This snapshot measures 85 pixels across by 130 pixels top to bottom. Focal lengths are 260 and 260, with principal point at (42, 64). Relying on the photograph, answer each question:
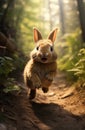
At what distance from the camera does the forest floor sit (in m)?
6.23

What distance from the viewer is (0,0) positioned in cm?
1235

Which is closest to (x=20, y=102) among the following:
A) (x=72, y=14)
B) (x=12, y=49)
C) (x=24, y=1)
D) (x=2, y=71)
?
(x=2, y=71)

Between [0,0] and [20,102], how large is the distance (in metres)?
6.42

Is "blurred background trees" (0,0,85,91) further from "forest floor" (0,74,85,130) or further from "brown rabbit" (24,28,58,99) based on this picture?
"forest floor" (0,74,85,130)

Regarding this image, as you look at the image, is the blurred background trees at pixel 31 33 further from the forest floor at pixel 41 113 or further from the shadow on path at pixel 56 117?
the shadow on path at pixel 56 117

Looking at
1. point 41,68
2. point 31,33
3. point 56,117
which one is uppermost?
point 41,68

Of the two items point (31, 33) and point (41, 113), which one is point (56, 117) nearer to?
point (41, 113)

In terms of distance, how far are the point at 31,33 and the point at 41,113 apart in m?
17.2

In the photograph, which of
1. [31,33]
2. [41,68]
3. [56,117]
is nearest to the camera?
[56,117]

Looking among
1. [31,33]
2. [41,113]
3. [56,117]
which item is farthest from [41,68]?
[31,33]

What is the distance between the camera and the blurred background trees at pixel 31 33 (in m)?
9.92

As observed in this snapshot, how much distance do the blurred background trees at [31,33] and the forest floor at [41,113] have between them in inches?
30.5

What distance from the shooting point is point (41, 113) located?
7297mm

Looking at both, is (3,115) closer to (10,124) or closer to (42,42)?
(10,124)
